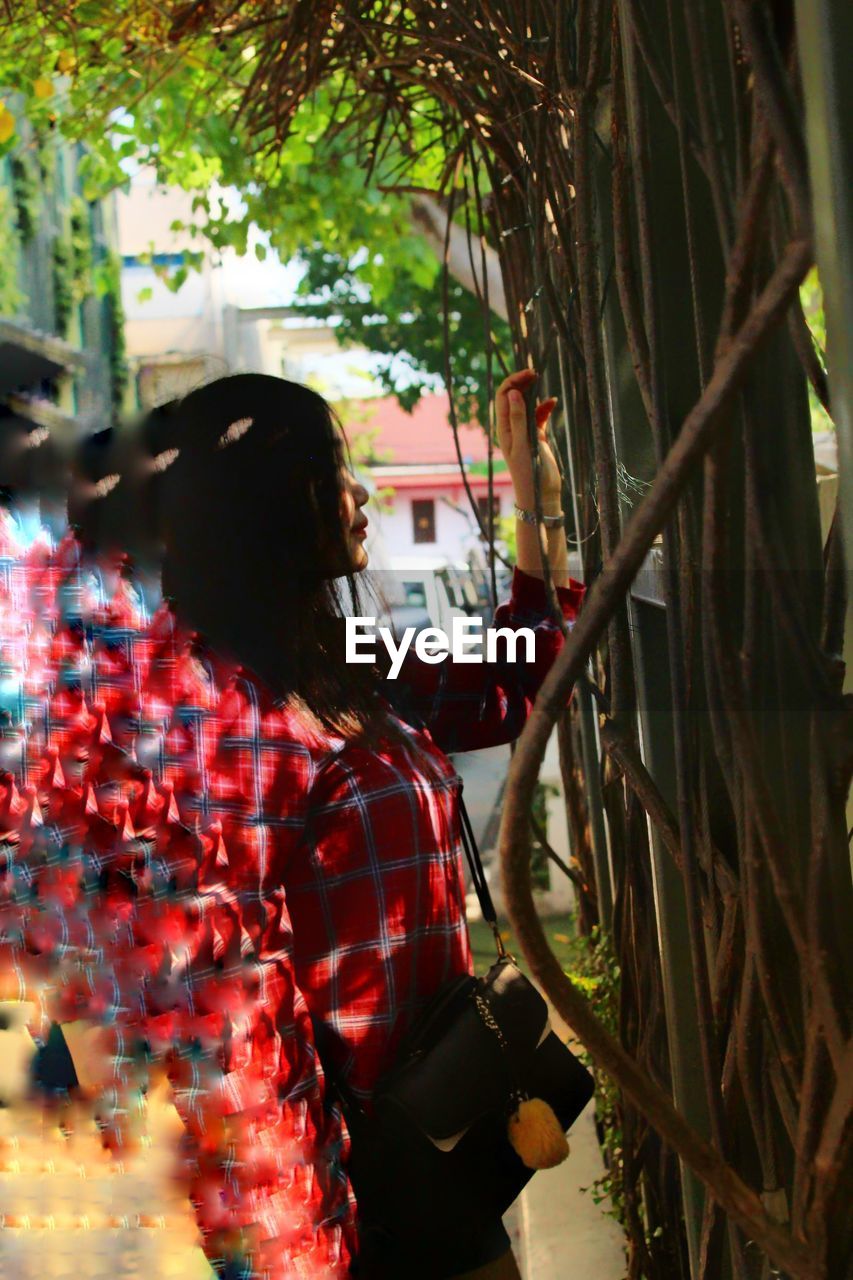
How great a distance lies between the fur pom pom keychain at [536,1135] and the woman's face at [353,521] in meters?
0.70

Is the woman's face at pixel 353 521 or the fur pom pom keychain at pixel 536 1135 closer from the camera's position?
the fur pom pom keychain at pixel 536 1135

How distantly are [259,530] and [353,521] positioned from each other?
0.43ft

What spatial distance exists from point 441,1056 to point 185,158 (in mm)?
4945

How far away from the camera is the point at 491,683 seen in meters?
1.95

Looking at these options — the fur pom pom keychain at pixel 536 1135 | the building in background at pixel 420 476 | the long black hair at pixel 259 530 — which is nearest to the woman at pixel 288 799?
the long black hair at pixel 259 530

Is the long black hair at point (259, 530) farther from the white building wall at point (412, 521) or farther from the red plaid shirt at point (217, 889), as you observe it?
the white building wall at point (412, 521)

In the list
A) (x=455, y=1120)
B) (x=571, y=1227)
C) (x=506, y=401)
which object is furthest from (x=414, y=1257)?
(x=571, y=1227)

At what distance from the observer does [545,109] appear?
5.55 ft

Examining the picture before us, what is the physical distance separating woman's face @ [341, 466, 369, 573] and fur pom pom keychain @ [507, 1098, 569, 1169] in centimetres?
70

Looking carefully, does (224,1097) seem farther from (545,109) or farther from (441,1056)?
(545,109)

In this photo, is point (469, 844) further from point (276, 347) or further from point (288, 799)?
point (276, 347)

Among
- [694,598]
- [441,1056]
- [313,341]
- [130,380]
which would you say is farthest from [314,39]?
[313,341]

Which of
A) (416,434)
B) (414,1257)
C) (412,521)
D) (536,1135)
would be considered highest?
(416,434)

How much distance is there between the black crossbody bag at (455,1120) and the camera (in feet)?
4.89
